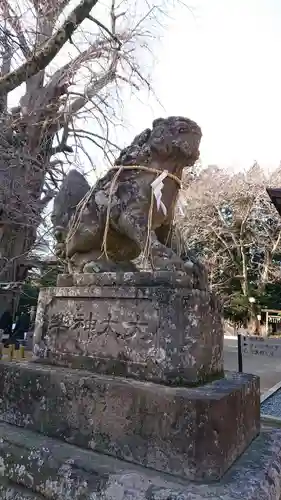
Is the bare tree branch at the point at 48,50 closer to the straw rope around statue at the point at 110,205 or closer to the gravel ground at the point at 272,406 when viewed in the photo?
the straw rope around statue at the point at 110,205

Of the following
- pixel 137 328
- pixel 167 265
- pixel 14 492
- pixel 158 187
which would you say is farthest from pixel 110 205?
pixel 14 492

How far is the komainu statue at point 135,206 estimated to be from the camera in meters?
1.87

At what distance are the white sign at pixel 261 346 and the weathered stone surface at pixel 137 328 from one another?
7.03 m

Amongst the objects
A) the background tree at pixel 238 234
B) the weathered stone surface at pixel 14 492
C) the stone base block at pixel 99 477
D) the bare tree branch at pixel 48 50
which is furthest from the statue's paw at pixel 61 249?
the background tree at pixel 238 234

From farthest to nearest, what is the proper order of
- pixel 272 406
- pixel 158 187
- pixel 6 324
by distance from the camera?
pixel 6 324
pixel 272 406
pixel 158 187

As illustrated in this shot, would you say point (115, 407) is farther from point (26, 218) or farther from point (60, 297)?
point (26, 218)

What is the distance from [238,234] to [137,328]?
16.8 metres

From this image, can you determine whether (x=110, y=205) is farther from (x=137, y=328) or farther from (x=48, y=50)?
(x=48, y=50)

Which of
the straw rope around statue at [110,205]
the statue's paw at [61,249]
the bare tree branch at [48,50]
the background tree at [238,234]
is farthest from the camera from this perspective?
the background tree at [238,234]

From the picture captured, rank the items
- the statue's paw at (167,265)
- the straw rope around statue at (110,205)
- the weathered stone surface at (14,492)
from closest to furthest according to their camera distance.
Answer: the weathered stone surface at (14,492)
the statue's paw at (167,265)
the straw rope around statue at (110,205)

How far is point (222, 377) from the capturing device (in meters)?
1.79

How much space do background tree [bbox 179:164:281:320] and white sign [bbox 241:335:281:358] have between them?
831 cm

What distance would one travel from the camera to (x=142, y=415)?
4.66 ft

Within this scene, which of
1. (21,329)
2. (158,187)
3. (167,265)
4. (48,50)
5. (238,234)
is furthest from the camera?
(238,234)
